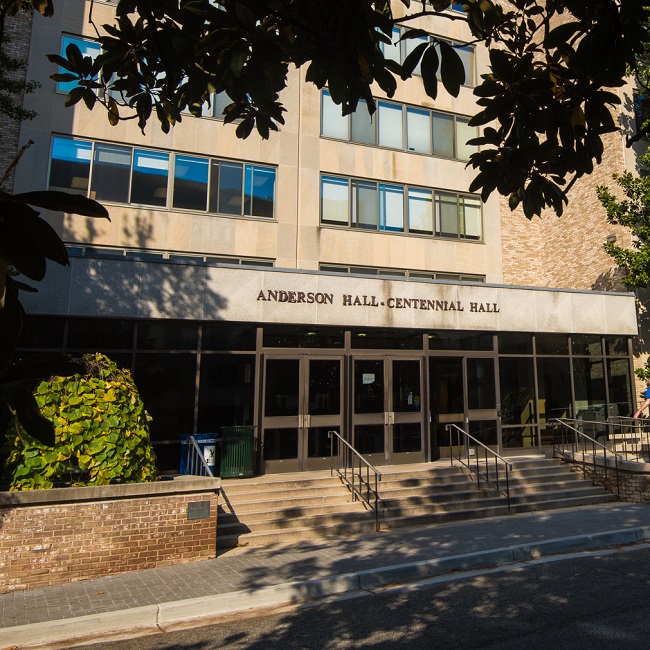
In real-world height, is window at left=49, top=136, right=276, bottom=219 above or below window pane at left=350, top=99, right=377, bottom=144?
below

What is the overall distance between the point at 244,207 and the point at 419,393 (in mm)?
7437

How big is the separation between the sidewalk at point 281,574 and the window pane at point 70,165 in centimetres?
1103

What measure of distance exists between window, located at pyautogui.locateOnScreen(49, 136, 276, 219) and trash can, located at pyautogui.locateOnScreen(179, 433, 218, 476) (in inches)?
276

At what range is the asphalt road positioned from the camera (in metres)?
6.27

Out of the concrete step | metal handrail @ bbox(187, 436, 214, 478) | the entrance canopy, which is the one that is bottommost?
the concrete step

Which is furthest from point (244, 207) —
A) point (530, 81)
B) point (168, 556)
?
point (530, 81)

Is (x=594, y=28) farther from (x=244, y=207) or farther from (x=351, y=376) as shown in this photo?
→ (x=244, y=207)

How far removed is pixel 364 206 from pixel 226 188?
443 centimetres

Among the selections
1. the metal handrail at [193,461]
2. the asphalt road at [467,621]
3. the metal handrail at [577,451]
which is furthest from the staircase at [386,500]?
the asphalt road at [467,621]

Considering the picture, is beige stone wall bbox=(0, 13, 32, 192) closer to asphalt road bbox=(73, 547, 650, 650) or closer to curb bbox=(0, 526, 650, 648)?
curb bbox=(0, 526, 650, 648)

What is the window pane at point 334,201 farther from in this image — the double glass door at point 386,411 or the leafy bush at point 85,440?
the leafy bush at point 85,440

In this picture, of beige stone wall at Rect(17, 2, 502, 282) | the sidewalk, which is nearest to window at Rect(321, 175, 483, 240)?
beige stone wall at Rect(17, 2, 502, 282)

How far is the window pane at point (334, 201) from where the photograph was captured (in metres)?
18.6

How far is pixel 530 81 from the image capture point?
4621 millimetres
